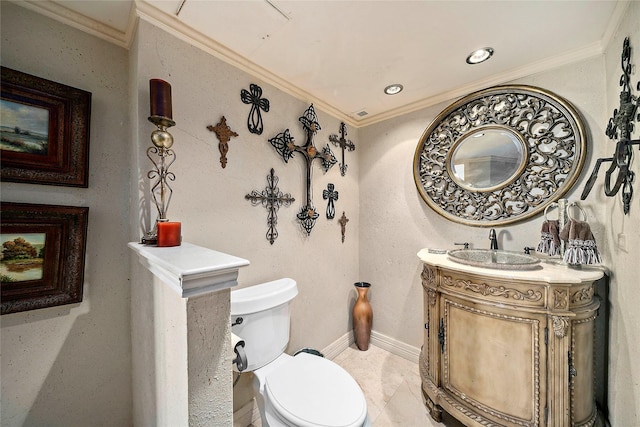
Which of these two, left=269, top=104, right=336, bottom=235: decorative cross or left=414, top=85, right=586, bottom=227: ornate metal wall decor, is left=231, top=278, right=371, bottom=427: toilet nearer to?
left=269, top=104, right=336, bottom=235: decorative cross

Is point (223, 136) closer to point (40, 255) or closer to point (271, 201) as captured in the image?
point (271, 201)

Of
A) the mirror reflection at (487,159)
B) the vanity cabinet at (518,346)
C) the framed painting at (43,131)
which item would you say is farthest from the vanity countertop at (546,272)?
the framed painting at (43,131)

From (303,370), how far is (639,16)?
6.86ft

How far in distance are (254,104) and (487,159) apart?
161 cm

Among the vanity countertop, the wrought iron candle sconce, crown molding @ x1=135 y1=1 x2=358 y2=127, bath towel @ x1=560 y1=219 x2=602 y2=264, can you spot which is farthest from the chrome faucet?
the wrought iron candle sconce

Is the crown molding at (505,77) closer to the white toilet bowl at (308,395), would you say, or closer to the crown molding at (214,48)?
the crown molding at (214,48)

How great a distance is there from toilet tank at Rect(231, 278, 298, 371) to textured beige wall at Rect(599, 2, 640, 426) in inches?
59.6

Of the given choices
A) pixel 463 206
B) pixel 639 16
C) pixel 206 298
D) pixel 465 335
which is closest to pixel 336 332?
pixel 465 335

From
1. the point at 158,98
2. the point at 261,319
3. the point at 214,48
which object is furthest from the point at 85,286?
the point at 214,48

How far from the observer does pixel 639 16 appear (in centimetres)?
91

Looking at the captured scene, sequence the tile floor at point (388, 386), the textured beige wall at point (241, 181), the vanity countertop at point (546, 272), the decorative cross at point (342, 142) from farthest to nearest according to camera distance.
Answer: the decorative cross at point (342, 142) → the tile floor at point (388, 386) → the textured beige wall at point (241, 181) → the vanity countertop at point (546, 272)

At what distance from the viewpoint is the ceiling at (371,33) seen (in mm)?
1045

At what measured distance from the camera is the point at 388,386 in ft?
5.48

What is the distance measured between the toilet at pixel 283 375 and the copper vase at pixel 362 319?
90 centimetres
